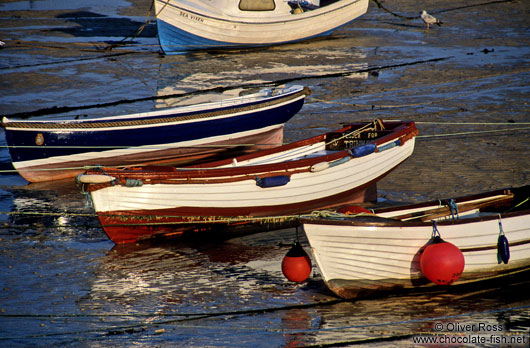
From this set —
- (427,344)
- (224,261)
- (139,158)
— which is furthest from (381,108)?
(427,344)

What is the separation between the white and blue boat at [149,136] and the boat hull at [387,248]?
5.07 meters

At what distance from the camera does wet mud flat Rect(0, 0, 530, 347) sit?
704 centimetres

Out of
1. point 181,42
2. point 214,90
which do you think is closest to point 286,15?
point 181,42

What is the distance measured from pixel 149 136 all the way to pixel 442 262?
606cm

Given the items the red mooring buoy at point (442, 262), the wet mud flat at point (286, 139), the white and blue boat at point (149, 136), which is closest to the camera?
the wet mud flat at point (286, 139)

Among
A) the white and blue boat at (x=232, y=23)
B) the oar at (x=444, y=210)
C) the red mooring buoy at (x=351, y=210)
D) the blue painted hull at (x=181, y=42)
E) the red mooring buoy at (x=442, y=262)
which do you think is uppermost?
the white and blue boat at (x=232, y=23)

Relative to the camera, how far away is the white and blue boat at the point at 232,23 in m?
20.8

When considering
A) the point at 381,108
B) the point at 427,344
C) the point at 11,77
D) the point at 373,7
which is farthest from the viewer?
the point at 373,7

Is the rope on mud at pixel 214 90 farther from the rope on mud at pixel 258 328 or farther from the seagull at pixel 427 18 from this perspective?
the rope on mud at pixel 258 328

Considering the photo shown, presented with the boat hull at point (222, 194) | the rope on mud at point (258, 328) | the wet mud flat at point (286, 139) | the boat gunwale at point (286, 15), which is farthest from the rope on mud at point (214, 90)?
the rope on mud at point (258, 328)

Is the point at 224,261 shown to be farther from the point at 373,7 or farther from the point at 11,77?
the point at 373,7

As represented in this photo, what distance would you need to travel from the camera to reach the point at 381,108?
1520 centimetres

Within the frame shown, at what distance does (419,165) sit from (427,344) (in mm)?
5687

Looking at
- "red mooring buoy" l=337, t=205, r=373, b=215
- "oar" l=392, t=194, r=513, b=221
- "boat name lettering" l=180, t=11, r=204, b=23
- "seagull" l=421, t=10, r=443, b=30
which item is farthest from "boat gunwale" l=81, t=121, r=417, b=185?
"seagull" l=421, t=10, r=443, b=30
